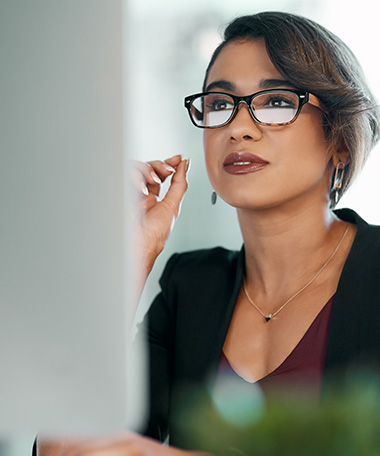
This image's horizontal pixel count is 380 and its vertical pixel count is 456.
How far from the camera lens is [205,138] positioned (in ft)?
3.62

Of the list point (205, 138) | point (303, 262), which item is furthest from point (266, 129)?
point (303, 262)

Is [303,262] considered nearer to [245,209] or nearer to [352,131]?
[245,209]

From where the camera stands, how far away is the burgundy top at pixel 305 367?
2.99 ft

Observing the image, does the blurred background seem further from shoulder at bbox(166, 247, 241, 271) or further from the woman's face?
shoulder at bbox(166, 247, 241, 271)

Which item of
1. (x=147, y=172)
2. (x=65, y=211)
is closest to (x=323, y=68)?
(x=147, y=172)

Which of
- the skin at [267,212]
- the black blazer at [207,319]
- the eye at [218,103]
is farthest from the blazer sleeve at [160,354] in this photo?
the eye at [218,103]

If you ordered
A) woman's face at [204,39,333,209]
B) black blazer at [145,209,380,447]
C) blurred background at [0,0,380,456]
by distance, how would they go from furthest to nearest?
1. woman's face at [204,39,333,209]
2. black blazer at [145,209,380,447]
3. blurred background at [0,0,380,456]

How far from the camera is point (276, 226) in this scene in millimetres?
1076

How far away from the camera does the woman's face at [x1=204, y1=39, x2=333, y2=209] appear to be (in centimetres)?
99

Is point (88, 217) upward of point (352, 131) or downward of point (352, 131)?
downward

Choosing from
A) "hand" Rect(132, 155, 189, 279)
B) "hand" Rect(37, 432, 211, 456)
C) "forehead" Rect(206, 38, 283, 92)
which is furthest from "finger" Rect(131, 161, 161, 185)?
"hand" Rect(37, 432, 211, 456)

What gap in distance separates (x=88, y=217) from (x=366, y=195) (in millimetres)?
1183

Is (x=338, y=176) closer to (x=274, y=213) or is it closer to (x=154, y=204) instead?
(x=274, y=213)

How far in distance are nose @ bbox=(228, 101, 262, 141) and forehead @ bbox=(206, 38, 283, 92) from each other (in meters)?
0.05
